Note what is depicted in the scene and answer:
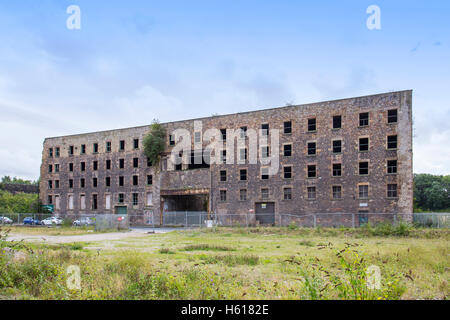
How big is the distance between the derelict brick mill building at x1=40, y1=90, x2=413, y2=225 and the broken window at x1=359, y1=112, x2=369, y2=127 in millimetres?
163

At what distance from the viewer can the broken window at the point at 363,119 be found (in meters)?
37.8

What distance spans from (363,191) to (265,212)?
10.7 meters

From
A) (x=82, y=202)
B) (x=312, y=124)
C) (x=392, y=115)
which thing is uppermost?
(x=392, y=115)

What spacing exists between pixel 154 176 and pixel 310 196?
67.4ft

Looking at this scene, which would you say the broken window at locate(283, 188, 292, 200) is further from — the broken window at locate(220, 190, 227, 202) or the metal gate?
the broken window at locate(220, 190, 227, 202)

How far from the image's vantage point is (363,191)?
3712cm

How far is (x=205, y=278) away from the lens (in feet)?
28.6

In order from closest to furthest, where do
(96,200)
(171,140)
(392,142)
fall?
(392,142), (171,140), (96,200)

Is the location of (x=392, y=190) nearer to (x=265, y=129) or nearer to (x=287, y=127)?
(x=287, y=127)

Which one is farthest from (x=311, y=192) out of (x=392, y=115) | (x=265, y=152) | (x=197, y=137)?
(x=197, y=137)

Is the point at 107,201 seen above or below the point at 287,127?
below

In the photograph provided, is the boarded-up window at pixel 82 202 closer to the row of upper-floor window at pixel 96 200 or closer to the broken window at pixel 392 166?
the row of upper-floor window at pixel 96 200

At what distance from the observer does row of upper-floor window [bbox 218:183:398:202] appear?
36.1m

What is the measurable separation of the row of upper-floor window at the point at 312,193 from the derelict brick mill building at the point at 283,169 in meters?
0.10
